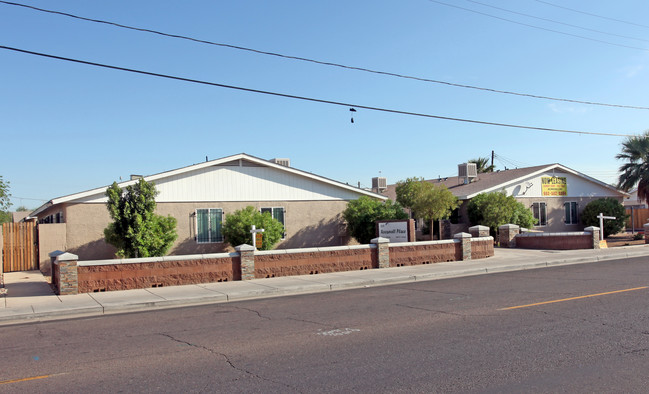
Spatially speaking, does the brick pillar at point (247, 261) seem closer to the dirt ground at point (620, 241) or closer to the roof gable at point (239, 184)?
the roof gable at point (239, 184)

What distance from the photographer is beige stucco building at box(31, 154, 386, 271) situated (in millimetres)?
20469

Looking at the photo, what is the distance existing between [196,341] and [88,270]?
24.6 feet

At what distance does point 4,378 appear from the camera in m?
6.56

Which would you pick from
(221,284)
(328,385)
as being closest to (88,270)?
(221,284)

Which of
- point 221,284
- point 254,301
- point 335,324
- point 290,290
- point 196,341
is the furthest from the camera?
point 221,284

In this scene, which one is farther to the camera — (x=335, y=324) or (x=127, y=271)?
(x=127, y=271)

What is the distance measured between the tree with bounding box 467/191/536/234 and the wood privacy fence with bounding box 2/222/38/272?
72.9 ft

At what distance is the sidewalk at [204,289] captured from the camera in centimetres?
→ 1202

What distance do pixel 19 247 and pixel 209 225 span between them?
286 inches

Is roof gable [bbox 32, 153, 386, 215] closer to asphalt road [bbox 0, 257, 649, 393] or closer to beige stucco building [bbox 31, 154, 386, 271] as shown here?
beige stucco building [bbox 31, 154, 386, 271]

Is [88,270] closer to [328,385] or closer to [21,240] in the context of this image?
[21,240]

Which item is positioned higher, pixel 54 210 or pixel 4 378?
pixel 54 210

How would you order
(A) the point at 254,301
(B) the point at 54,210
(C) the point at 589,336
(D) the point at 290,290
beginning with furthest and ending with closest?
(B) the point at 54,210
(D) the point at 290,290
(A) the point at 254,301
(C) the point at 589,336

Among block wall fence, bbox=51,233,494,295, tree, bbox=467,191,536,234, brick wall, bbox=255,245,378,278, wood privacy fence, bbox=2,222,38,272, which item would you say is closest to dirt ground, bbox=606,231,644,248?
tree, bbox=467,191,536,234
